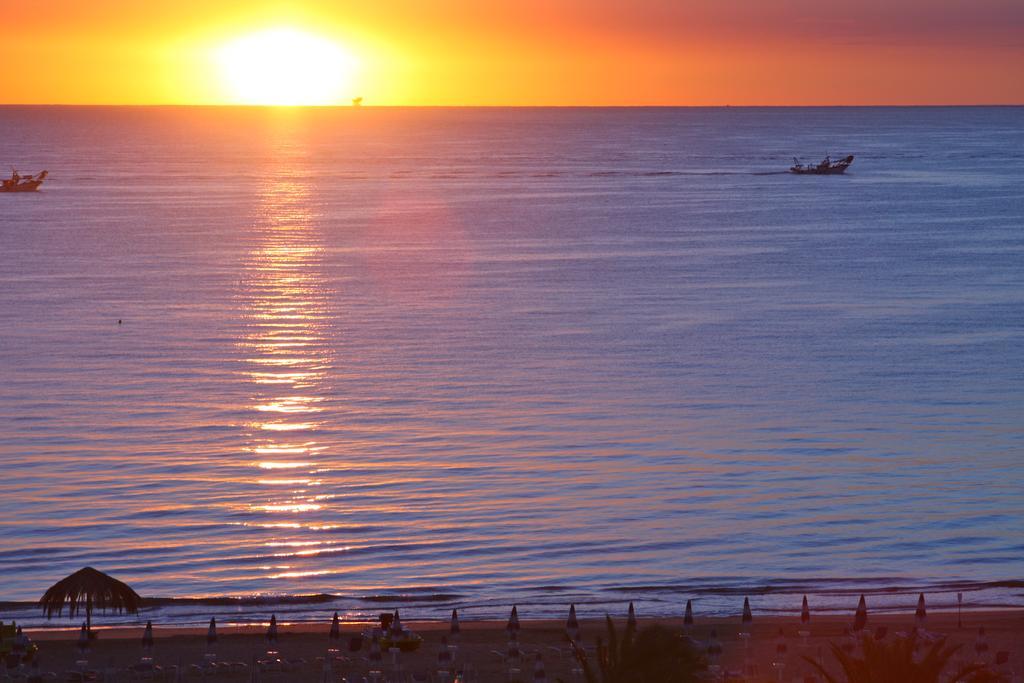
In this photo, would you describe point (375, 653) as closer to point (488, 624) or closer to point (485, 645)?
point (485, 645)

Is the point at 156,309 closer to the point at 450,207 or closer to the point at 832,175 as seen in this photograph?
the point at 450,207

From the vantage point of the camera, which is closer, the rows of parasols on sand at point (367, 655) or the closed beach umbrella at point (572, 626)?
the rows of parasols on sand at point (367, 655)

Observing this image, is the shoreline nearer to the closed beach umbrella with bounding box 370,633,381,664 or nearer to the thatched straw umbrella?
the closed beach umbrella with bounding box 370,633,381,664

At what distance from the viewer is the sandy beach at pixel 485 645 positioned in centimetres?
2502

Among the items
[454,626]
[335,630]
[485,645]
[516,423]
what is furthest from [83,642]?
[516,423]

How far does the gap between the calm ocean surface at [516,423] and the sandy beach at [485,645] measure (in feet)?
6.00

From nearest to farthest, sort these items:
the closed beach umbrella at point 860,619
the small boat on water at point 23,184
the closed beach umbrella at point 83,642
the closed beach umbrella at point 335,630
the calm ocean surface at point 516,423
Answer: the closed beach umbrella at point 83,642 < the closed beach umbrella at point 335,630 < the closed beach umbrella at point 860,619 < the calm ocean surface at point 516,423 < the small boat on water at point 23,184

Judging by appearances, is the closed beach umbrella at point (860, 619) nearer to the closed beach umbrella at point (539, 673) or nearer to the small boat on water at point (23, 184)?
the closed beach umbrella at point (539, 673)

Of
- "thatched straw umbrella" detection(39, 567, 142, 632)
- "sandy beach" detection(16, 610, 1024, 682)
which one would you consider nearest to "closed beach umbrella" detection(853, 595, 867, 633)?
"sandy beach" detection(16, 610, 1024, 682)

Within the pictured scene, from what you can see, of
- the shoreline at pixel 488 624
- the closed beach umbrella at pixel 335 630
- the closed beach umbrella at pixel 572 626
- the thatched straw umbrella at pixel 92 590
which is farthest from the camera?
the shoreline at pixel 488 624

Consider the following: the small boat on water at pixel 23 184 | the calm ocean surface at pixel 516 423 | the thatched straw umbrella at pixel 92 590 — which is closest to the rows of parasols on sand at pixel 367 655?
the thatched straw umbrella at pixel 92 590

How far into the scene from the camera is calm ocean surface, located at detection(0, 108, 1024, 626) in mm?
33469

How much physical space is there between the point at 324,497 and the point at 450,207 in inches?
3945

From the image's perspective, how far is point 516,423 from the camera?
155ft
